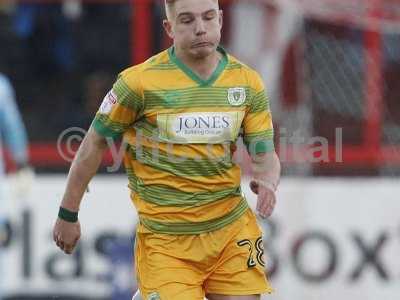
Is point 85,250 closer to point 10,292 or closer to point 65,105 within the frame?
point 10,292

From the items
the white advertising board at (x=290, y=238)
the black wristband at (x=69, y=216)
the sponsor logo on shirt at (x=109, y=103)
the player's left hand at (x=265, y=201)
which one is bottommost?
the white advertising board at (x=290, y=238)

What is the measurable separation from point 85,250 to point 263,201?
4470mm

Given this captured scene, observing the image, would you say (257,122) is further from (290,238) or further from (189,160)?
(290,238)

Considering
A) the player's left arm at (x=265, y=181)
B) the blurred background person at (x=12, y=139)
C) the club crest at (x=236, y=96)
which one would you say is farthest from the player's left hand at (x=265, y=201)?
the blurred background person at (x=12, y=139)

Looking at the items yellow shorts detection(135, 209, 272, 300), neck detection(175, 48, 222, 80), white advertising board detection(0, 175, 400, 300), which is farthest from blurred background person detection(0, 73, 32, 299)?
neck detection(175, 48, 222, 80)

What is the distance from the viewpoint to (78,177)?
20.3ft

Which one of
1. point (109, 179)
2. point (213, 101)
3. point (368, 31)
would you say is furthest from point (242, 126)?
point (368, 31)

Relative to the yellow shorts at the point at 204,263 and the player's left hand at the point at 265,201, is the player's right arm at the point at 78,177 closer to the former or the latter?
the yellow shorts at the point at 204,263

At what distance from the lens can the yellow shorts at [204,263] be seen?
6.18 meters

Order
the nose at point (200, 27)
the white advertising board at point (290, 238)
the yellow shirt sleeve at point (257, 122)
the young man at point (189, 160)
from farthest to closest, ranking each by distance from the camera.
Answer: the white advertising board at point (290, 238)
the yellow shirt sleeve at point (257, 122)
the young man at point (189, 160)
the nose at point (200, 27)

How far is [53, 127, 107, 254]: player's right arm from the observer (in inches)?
242

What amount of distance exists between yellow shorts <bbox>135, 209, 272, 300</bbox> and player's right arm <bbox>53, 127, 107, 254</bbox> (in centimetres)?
33

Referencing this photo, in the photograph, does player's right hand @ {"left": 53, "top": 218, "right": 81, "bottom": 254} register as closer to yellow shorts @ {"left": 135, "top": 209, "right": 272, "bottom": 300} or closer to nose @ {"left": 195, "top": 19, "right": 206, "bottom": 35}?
yellow shorts @ {"left": 135, "top": 209, "right": 272, "bottom": 300}

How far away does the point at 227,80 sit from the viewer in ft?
20.2
